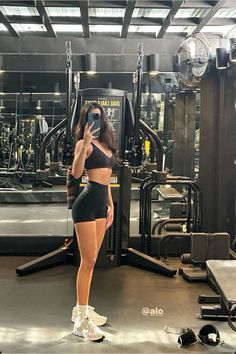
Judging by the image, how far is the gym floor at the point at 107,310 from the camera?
109 inches

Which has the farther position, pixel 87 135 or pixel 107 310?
pixel 107 310

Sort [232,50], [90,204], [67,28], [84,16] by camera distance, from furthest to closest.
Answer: [67,28], [84,16], [232,50], [90,204]

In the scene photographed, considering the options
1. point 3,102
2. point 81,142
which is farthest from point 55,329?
point 3,102

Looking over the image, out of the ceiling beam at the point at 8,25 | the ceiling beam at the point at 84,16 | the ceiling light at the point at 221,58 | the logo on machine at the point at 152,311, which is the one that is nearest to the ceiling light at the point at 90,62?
the ceiling beam at the point at 84,16

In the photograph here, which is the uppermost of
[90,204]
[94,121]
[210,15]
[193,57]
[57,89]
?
[210,15]

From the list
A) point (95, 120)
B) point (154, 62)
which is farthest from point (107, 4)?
point (95, 120)

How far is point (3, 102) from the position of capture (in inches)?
253

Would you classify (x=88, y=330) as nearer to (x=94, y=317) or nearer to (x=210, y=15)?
(x=94, y=317)

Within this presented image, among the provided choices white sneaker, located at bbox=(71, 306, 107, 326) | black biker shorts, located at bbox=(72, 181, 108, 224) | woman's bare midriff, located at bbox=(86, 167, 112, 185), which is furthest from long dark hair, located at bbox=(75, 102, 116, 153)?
white sneaker, located at bbox=(71, 306, 107, 326)

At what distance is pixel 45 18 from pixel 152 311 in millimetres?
3471

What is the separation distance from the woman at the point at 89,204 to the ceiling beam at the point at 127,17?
2102 millimetres

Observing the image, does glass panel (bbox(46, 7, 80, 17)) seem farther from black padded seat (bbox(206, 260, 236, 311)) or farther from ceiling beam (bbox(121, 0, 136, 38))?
black padded seat (bbox(206, 260, 236, 311))

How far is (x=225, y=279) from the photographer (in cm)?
240

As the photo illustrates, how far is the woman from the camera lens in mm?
2932
